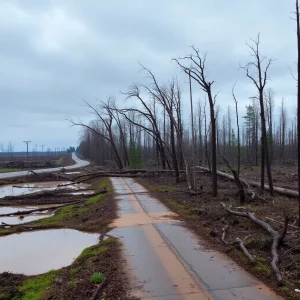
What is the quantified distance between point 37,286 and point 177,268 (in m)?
3.11

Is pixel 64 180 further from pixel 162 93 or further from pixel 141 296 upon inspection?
pixel 141 296

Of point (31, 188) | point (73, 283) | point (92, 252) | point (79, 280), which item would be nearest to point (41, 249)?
point (92, 252)

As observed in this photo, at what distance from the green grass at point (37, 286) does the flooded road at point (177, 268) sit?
6.05ft

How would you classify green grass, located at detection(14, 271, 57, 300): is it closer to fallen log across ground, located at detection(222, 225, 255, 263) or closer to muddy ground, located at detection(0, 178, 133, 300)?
muddy ground, located at detection(0, 178, 133, 300)

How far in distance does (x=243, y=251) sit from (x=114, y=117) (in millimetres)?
46134

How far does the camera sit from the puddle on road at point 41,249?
35.1ft

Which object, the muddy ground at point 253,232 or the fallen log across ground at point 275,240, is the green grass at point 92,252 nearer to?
the muddy ground at point 253,232

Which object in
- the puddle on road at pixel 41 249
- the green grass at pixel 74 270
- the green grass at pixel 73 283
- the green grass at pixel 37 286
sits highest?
the green grass at pixel 73 283

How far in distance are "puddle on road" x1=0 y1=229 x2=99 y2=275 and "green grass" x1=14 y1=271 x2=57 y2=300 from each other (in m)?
1.19

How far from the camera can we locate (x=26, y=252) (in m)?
12.4

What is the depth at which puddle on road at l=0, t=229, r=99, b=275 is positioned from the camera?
10.7 meters

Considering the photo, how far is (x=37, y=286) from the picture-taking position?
816 cm

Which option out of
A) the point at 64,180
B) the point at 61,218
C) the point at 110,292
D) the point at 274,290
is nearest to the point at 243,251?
the point at 274,290

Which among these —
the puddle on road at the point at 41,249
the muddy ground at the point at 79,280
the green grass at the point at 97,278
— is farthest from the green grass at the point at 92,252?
the green grass at the point at 97,278
